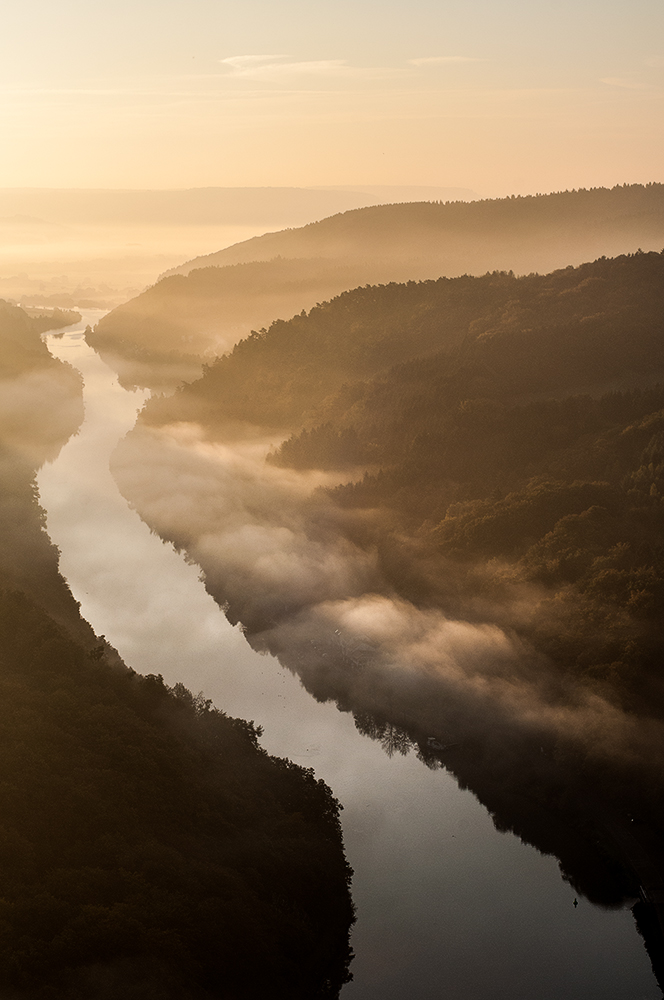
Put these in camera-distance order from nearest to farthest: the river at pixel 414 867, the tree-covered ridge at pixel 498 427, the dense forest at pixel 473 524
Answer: the river at pixel 414 867, the dense forest at pixel 473 524, the tree-covered ridge at pixel 498 427

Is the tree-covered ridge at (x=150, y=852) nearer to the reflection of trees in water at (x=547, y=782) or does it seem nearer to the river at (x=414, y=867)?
the river at (x=414, y=867)

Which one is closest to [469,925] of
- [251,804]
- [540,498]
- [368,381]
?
[251,804]

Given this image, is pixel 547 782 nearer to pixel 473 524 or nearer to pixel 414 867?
pixel 414 867

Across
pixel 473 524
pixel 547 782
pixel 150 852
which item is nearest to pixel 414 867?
pixel 547 782

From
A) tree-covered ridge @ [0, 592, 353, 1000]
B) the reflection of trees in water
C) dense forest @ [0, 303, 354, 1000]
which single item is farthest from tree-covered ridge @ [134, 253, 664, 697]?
tree-covered ridge @ [0, 592, 353, 1000]

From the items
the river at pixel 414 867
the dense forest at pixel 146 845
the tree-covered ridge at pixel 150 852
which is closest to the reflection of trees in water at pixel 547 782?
the river at pixel 414 867

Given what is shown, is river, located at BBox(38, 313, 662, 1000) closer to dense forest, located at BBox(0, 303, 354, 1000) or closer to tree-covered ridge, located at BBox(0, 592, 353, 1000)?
dense forest, located at BBox(0, 303, 354, 1000)
